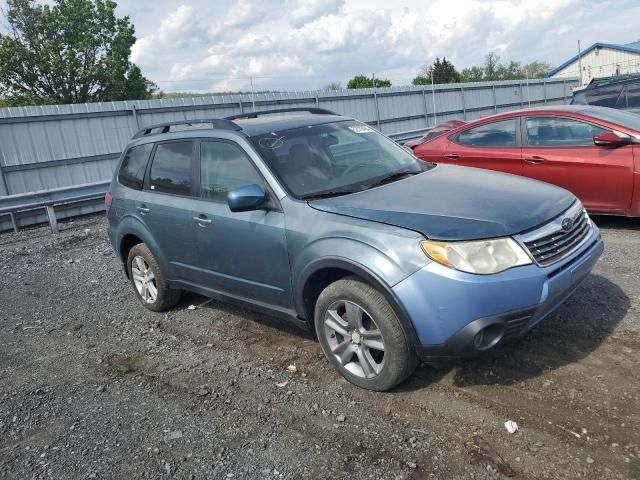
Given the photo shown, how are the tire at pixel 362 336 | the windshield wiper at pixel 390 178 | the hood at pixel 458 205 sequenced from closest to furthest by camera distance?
1. the hood at pixel 458 205
2. the tire at pixel 362 336
3. the windshield wiper at pixel 390 178

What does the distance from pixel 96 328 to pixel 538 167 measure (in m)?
5.42

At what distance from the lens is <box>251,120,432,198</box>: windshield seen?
13.3 ft

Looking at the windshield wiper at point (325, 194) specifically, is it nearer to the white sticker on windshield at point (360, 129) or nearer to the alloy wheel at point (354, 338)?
the alloy wheel at point (354, 338)

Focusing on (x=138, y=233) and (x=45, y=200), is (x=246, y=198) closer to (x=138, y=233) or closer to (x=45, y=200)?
(x=138, y=233)

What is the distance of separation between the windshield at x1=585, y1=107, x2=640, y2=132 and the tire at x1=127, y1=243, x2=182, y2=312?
210 inches

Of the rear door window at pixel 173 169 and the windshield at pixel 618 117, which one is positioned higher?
the rear door window at pixel 173 169

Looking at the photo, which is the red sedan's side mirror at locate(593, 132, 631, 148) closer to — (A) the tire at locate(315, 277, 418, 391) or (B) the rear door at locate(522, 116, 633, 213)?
(B) the rear door at locate(522, 116, 633, 213)

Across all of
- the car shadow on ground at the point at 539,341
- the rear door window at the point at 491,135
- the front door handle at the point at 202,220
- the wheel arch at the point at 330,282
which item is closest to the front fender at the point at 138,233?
the front door handle at the point at 202,220

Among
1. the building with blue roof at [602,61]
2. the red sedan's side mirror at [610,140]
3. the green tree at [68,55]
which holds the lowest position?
the red sedan's side mirror at [610,140]

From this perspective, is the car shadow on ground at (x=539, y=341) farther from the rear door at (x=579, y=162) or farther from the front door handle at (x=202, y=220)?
the rear door at (x=579, y=162)

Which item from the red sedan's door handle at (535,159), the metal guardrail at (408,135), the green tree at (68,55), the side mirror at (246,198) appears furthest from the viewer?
the green tree at (68,55)

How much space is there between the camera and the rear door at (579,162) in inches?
242

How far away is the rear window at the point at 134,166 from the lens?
5438 millimetres

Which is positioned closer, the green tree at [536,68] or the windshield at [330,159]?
the windshield at [330,159]
